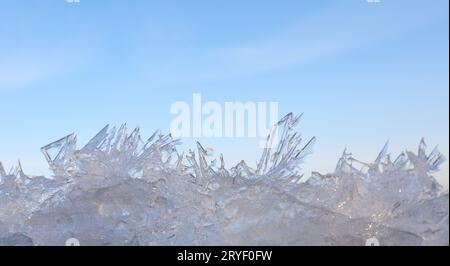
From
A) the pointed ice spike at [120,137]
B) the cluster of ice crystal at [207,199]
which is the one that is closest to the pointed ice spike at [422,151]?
the cluster of ice crystal at [207,199]

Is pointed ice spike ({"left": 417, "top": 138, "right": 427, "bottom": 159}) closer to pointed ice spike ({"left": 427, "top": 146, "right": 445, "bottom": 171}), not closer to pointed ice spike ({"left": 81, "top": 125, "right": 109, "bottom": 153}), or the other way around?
pointed ice spike ({"left": 427, "top": 146, "right": 445, "bottom": 171})

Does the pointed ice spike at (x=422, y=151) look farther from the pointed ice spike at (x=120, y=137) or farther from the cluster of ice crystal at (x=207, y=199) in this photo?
the pointed ice spike at (x=120, y=137)

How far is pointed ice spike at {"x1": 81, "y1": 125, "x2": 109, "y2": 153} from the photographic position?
275 cm

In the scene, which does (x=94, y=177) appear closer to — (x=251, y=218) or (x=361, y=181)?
(x=251, y=218)

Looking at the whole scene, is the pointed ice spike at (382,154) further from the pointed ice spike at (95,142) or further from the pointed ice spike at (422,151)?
the pointed ice spike at (95,142)

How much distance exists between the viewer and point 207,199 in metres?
2.85

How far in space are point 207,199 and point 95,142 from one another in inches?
29.8

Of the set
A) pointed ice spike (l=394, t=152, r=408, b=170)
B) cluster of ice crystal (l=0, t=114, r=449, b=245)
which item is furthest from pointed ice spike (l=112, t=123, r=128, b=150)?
pointed ice spike (l=394, t=152, r=408, b=170)

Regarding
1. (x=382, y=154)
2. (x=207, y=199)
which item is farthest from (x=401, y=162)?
(x=207, y=199)

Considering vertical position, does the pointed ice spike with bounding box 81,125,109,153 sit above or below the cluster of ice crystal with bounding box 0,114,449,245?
above

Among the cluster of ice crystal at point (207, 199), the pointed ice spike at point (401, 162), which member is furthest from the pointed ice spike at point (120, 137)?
the pointed ice spike at point (401, 162)

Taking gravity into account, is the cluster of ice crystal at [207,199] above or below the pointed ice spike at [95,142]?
below

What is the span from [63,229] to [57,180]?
31 centimetres

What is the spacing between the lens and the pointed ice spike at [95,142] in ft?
9.03
